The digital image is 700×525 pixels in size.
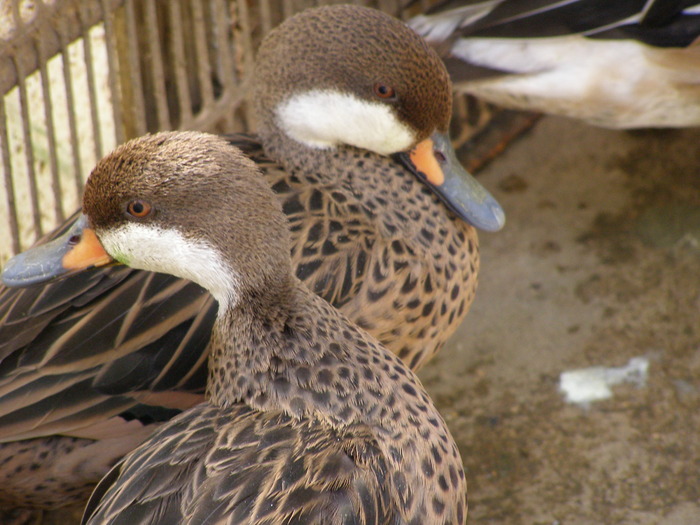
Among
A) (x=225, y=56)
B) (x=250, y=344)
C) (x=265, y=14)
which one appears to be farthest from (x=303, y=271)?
(x=265, y=14)

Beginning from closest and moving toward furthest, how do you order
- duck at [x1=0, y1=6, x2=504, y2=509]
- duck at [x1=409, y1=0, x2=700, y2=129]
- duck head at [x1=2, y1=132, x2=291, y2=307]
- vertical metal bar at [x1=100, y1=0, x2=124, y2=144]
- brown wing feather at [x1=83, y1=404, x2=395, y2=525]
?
brown wing feather at [x1=83, y1=404, x2=395, y2=525], duck head at [x1=2, y1=132, x2=291, y2=307], duck at [x1=0, y1=6, x2=504, y2=509], vertical metal bar at [x1=100, y1=0, x2=124, y2=144], duck at [x1=409, y1=0, x2=700, y2=129]

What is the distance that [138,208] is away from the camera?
5.22 feet

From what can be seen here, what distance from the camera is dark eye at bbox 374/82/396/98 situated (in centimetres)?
198

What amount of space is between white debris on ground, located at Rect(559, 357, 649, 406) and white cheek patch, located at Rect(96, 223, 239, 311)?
1194mm

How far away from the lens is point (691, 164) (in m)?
3.17

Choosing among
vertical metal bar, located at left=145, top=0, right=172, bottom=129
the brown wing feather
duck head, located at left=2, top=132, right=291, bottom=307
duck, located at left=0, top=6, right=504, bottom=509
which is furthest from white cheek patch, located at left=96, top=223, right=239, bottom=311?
vertical metal bar, located at left=145, top=0, right=172, bottom=129

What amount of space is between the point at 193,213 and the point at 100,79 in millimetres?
1490

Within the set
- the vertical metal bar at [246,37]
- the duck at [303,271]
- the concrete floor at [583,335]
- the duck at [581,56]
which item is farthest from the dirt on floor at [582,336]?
the vertical metal bar at [246,37]

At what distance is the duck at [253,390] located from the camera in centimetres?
144

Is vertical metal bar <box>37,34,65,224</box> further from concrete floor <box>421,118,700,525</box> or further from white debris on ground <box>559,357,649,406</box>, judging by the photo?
white debris on ground <box>559,357,649,406</box>

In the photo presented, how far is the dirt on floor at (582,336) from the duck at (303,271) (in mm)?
460

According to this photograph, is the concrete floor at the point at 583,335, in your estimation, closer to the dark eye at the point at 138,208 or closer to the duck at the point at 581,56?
the duck at the point at 581,56

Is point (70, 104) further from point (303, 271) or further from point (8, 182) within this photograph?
point (303, 271)

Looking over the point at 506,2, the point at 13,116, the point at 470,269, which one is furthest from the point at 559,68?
the point at 13,116
